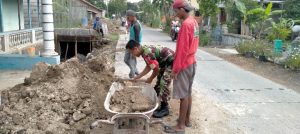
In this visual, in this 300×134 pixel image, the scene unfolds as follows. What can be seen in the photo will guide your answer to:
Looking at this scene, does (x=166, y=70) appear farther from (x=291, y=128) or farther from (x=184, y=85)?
(x=291, y=128)

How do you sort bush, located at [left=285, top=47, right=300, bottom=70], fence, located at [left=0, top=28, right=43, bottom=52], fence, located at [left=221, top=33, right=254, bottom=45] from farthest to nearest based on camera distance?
1. fence, located at [left=221, top=33, right=254, bottom=45]
2. fence, located at [left=0, top=28, right=43, bottom=52]
3. bush, located at [left=285, top=47, right=300, bottom=70]

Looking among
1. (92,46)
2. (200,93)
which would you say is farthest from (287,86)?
(92,46)

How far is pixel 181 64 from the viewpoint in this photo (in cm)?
462

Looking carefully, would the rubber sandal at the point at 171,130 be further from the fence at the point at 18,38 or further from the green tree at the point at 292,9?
the green tree at the point at 292,9

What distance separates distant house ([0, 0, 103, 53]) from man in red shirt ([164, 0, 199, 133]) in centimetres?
979

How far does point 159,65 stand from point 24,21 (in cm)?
1781

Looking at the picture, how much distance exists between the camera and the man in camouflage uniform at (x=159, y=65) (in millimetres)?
5102

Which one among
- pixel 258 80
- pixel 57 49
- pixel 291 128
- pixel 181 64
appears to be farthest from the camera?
pixel 57 49

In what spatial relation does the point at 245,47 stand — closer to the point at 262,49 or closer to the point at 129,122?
the point at 262,49

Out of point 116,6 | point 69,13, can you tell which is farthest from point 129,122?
point 116,6

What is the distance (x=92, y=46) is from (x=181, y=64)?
50.5 feet

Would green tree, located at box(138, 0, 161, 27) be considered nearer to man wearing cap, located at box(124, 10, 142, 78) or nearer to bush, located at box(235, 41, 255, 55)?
bush, located at box(235, 41, 255, 55)

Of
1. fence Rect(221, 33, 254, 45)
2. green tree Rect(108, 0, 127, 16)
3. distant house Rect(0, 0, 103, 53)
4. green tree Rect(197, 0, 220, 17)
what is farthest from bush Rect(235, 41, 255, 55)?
green tree Rect(108, 0, 127, 16)

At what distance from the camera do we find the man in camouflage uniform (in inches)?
201
